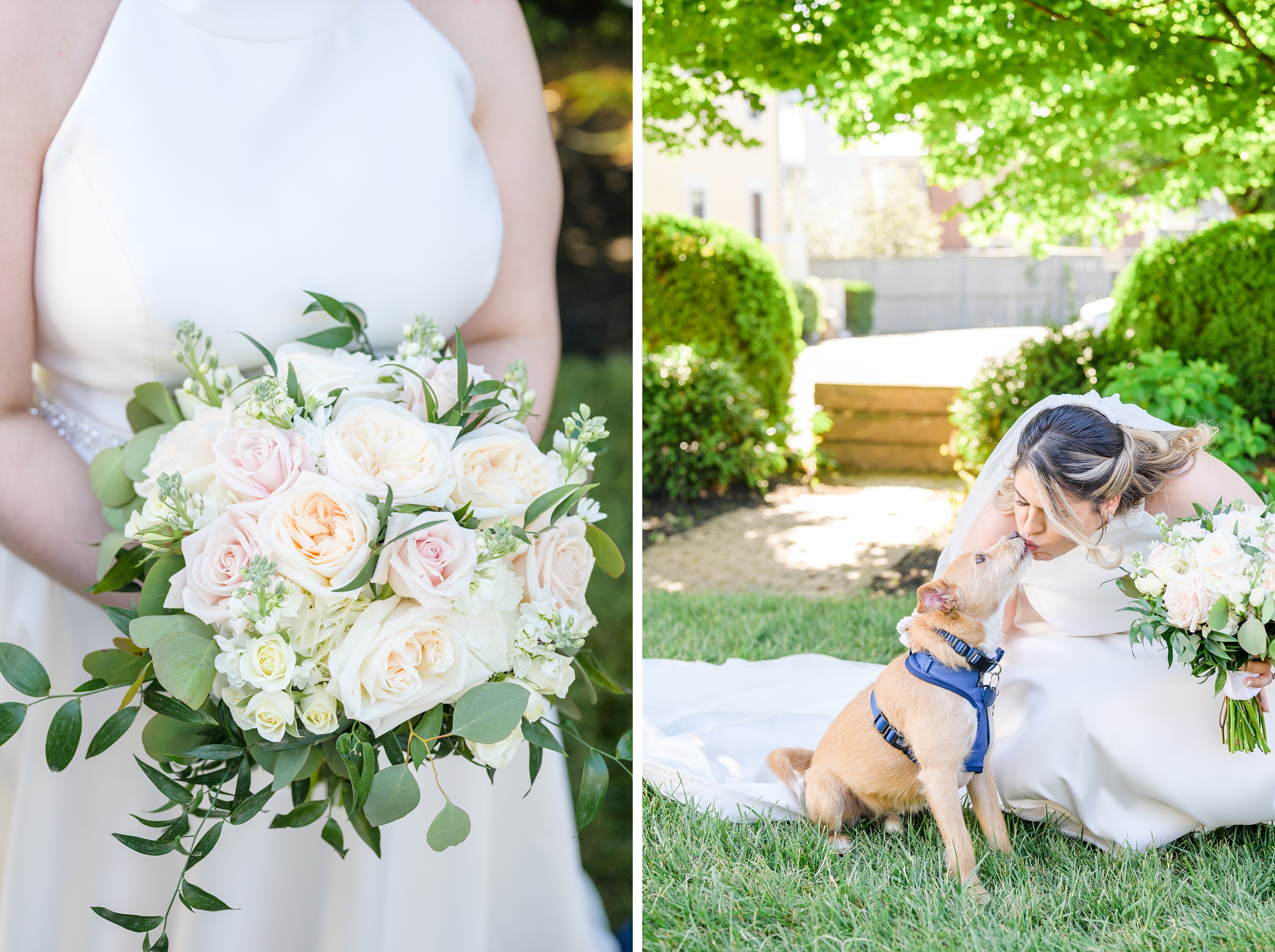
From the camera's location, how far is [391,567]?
139 centimetres

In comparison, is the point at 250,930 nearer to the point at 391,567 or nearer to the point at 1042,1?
the point at 391,567

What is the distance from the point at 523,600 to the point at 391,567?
0.22 m

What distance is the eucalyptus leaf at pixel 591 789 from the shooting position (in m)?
1.54

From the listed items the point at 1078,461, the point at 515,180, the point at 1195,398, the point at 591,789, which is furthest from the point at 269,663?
the point at 1195,398

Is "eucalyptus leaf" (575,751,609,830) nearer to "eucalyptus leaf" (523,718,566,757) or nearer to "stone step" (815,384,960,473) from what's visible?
"eucalyptus leaf" (523,718,566,757)

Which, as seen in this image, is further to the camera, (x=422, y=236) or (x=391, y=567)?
(x=422, y=236)

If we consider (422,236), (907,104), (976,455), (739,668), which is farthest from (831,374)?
(422,236)

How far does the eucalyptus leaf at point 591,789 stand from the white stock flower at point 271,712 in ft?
1.41

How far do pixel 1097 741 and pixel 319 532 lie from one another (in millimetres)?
1895

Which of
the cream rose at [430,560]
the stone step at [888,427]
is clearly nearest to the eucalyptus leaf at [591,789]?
the cream rose at [430,560]

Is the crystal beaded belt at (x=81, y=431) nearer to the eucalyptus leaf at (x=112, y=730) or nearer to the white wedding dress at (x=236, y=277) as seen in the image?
the white wedding dress at (x=236, y=277)

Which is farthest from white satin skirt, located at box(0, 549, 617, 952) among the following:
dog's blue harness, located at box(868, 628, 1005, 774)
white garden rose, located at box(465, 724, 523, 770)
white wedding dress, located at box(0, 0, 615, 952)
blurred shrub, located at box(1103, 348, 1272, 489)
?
blurred shrub, located at box(1103, 348, 1272, 489)

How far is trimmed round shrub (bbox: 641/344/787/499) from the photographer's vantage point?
6844 millimetres

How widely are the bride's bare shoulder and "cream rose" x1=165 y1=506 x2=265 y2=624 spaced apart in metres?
2.03
